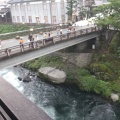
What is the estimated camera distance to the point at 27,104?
2.07m

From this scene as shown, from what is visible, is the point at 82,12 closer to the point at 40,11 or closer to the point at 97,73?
the point at 40,11

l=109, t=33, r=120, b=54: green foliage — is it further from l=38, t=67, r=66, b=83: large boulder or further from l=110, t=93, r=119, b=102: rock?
l=38, t=67, r=66, b=83: large boulder

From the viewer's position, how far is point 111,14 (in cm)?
2675

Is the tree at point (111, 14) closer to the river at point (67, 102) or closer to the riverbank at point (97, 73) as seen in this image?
the riverbank at point (97, 73)

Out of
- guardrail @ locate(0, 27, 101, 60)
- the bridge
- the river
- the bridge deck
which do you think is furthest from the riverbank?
the bridge deck

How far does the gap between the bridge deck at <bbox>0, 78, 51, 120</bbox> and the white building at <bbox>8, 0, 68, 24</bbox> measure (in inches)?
1724

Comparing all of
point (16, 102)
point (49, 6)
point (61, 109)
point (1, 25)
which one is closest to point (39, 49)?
point (61, 109)

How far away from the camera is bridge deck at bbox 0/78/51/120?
1839mm

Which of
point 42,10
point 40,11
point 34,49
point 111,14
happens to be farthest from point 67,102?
point 40,11

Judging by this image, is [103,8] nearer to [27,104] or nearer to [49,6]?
[49,6]

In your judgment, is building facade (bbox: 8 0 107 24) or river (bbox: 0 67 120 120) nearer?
river (bbox: 0 67 120 120)

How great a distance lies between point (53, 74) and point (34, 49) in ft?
27.5

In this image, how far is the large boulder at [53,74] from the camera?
2614 centimetres

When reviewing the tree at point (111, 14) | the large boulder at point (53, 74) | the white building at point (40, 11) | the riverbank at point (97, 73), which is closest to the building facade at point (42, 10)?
the white building at point (40, 11)
